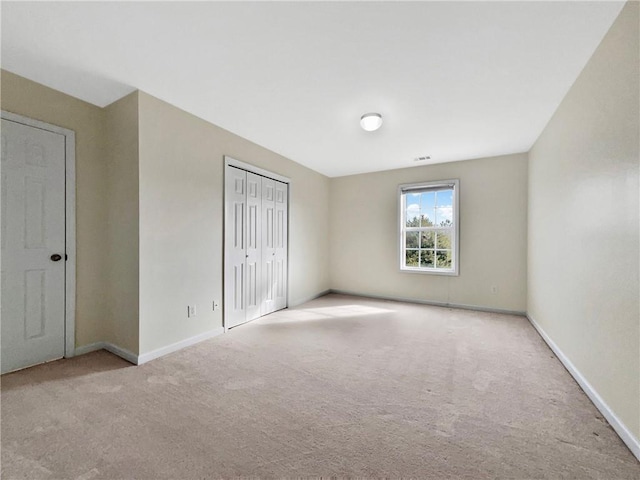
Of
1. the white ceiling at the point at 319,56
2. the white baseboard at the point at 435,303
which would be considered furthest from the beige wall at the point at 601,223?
the white baseboard at the point at 435,303

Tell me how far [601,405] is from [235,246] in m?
3.60

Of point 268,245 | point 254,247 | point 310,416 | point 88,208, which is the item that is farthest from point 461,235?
point 88,208

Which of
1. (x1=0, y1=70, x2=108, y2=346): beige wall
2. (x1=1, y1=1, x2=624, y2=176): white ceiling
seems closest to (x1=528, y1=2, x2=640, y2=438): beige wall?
(x1=1, y1=1, x2=624, y2=176): white ceiling

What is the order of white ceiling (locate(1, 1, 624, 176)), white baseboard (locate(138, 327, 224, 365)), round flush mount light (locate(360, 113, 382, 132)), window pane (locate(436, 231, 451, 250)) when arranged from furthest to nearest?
window pane (locate(436, 231, 451, 250))
round flush mount light (locate(360, 113, 382, 132))
white baseboard (locate(138, 327, 224, 365))
white ceiling (locate(1, 1, 624, 176))

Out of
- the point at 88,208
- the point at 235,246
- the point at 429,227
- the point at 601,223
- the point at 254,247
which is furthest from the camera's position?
the point at 429,227

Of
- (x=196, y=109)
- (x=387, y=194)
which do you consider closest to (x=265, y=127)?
(x=196, y=109)

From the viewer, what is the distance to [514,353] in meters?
2.80

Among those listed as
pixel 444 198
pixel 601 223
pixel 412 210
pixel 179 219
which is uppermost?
pixel 444 198

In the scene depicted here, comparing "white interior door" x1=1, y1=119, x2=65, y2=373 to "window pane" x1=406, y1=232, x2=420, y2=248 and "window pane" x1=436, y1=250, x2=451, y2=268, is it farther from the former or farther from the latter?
"window pane" x1=436, y1=250, x2=451, y2=268

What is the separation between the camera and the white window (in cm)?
473

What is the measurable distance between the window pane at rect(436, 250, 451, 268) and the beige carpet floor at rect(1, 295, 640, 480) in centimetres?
195

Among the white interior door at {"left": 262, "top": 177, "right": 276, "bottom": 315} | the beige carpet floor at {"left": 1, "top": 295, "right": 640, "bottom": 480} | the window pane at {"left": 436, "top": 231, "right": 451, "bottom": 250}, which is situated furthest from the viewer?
the window pane at {"left": 436, "top": 231, "right": 451, "bottom": 250}

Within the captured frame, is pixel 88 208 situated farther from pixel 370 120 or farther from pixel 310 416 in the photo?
pixel 370 120

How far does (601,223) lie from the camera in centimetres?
189
